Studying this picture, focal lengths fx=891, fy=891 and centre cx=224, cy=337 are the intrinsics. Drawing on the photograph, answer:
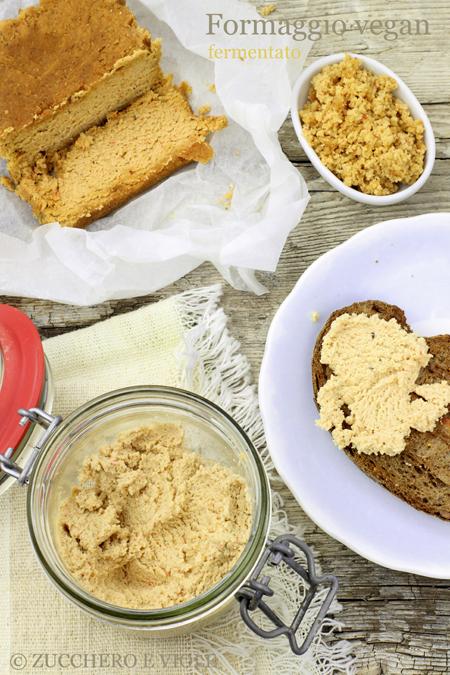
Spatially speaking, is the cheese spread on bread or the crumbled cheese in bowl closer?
the cheese spread on bread

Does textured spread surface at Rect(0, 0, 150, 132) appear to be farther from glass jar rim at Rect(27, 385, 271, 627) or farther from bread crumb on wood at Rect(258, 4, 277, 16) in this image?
glass jar rim at Rect(27, 385, 271, 627)

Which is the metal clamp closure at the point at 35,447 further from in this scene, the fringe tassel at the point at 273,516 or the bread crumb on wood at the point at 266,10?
the bread crumb on wood at the point at 266,10

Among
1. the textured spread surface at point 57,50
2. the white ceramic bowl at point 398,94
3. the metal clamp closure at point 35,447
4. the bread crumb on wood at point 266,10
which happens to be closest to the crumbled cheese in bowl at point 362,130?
the white ceramic bowl at point 398,94

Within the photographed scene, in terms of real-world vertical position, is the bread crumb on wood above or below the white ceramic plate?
above

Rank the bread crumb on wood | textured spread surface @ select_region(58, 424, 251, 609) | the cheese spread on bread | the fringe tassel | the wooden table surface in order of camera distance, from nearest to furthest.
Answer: textured spread surface @ select_region(58, 424, 251, 609)
the cheese spread on bread
the fringe tassel
the wooden table surface
the bread crumb on wood

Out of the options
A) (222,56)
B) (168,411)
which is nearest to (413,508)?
(168,411)

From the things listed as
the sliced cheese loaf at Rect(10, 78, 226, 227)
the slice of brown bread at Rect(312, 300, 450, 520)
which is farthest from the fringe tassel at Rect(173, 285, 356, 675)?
the sliced cheese loaf at Rect(10, 78, 226, 227)

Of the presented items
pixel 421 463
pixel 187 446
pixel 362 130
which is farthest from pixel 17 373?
pixel 362 130
